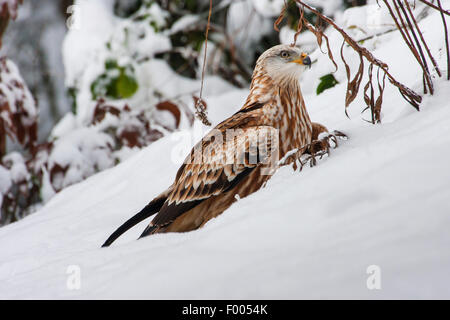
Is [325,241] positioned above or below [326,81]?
below

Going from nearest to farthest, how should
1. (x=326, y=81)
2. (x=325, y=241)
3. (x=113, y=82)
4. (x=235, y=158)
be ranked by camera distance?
(x=325, y=241) → (x=235, y=158) → (x=326, y=81) → (x=113, y=82)

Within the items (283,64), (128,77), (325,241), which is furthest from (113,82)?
(325,241)

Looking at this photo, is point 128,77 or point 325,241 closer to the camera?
point 325,241

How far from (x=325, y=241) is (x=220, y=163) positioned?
52.4 inches

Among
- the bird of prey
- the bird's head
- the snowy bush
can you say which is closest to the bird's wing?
the bird of prey

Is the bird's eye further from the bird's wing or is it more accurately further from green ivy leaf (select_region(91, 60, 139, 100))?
green ivy leaf (select_region(91, 60, 139, 100))

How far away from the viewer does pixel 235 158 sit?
8.27 feet

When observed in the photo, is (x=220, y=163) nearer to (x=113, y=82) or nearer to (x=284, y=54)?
(x=284, y=54)

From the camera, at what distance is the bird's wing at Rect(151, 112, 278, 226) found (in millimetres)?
2477

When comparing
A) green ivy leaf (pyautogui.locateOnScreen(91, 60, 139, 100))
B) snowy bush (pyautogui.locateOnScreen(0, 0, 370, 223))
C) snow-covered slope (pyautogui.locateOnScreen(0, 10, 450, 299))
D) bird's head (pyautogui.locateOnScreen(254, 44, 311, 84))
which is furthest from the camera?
green ivy leaf (pyautogui.locateOnScreen(91, 60, 139, 100))

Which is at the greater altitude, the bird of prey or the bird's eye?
the bird's eye

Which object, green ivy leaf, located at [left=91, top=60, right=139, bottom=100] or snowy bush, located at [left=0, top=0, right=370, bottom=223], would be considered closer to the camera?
snowy bush, located at [left=0, top=0, right=370, bottom=223]

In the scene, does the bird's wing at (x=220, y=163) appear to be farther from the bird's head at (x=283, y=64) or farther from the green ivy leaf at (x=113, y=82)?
the green ivy leaf at (x=113, y=82)

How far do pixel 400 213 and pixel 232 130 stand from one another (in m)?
1.41
